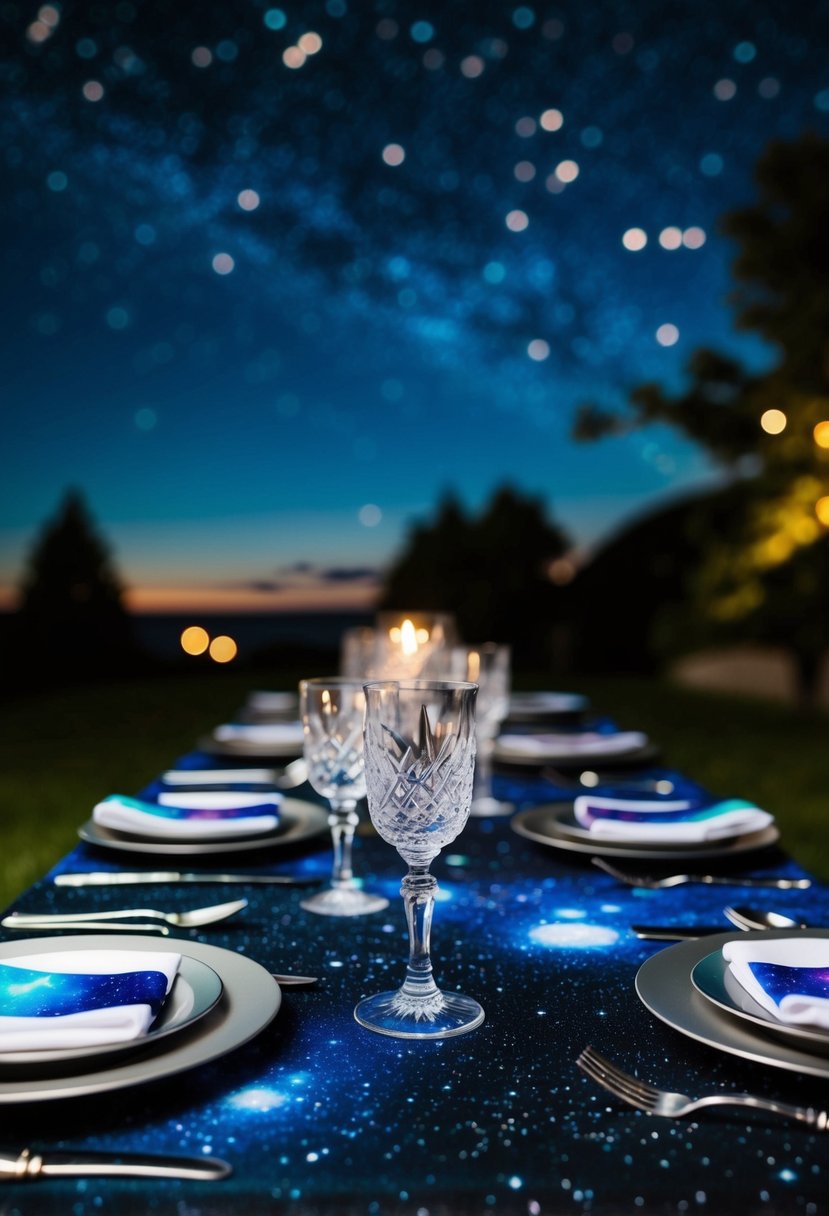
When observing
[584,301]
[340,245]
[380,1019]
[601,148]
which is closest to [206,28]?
[340,245]

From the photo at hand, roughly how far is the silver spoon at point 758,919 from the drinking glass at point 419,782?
0.29m

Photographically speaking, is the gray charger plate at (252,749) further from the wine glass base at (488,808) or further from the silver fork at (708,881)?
the silver fork at (708,881)

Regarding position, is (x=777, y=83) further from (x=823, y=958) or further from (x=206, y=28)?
(x=823, y=958)

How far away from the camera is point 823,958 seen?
740 mm

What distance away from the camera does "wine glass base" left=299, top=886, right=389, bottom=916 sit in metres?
0.95

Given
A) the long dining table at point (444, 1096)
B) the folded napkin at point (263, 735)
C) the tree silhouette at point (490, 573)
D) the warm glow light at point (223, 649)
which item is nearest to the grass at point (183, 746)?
the warm glow light at point (223, 649)

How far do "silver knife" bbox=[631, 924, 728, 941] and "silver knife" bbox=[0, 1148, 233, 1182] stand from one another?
480 millimetres

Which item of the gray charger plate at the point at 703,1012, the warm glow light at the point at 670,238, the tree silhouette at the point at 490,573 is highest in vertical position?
the warm glow light at the point at 670,238

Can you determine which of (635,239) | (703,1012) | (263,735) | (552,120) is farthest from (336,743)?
(635,239)

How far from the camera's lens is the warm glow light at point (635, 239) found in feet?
26.9

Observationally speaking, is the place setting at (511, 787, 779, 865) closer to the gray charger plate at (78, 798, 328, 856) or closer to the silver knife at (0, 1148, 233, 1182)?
the gray charger plate at (78, 798, 328, 856)

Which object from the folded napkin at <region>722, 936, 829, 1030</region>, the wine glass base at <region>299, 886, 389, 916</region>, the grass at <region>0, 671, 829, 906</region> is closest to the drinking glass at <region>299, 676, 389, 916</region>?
the wine glass base at <region>299, 886, 389, 916</region>

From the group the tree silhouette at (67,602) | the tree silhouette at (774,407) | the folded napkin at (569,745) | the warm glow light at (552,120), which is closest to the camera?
the folded napkin at (569,745)

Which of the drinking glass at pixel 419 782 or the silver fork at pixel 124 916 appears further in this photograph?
the silver fork at pixel 124 916
